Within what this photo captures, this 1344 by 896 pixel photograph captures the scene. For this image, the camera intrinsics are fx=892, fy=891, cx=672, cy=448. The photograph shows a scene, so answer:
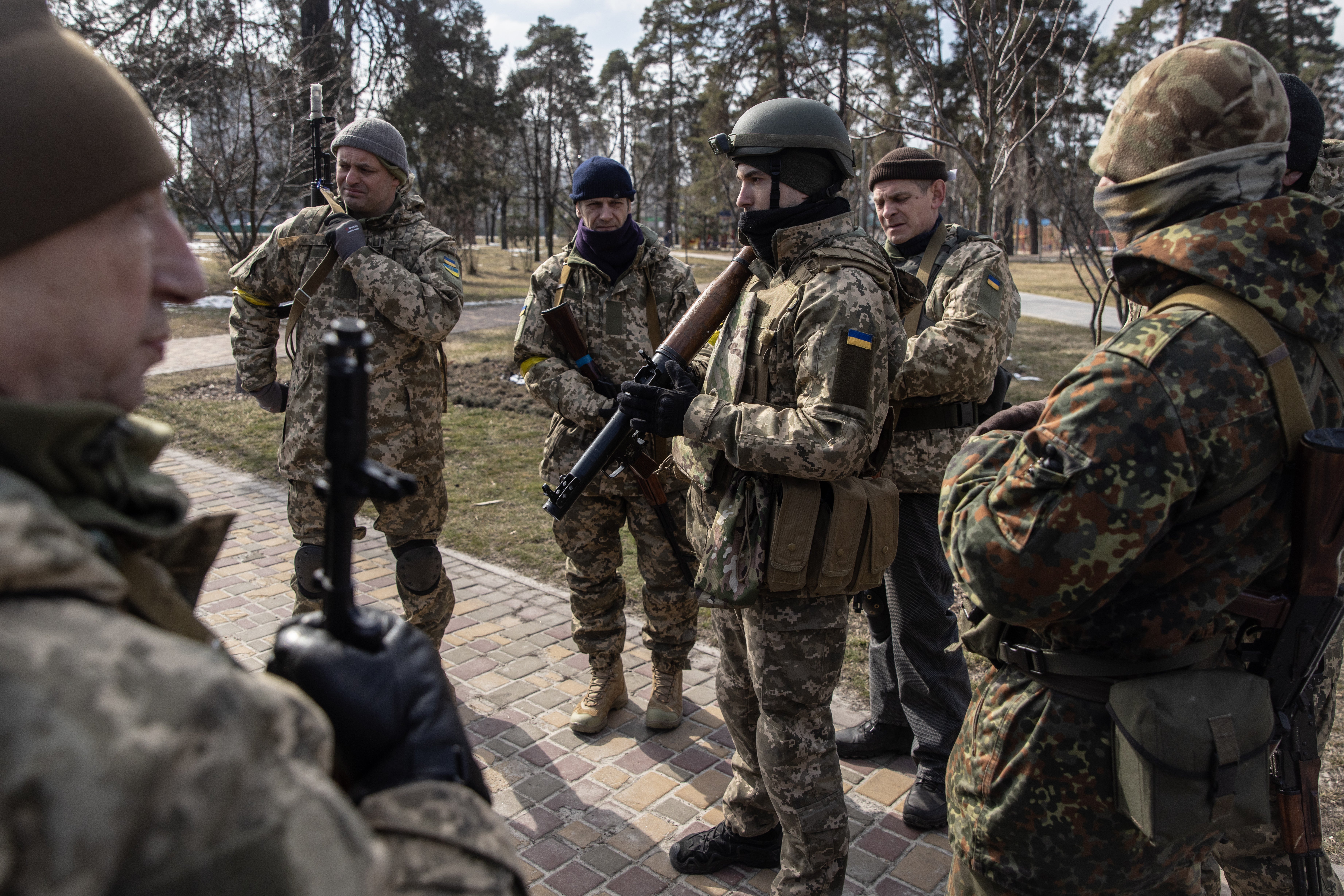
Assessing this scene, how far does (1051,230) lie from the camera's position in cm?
4091

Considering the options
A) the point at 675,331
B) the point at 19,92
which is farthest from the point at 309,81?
the point at 19,92

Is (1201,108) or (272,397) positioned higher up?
(1201,108)

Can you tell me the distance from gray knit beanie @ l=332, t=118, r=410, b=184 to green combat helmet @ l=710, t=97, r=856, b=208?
5.34ft

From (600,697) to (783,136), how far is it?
2.43 meters

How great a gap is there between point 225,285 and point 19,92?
80.2 ft

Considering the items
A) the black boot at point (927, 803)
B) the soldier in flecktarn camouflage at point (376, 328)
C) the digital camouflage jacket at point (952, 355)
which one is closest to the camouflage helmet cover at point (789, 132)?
the digital camouflage jacket at point (952, 355)

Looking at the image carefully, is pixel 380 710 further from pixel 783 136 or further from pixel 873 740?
pixel 873 740

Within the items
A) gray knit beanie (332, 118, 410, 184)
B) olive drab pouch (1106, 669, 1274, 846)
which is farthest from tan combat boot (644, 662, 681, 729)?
gray knit beanie (332, 118, 410, 184)

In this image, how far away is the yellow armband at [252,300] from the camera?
3.95 m

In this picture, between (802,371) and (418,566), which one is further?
(418,566)

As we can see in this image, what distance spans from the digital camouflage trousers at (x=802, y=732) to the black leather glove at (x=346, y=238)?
→ 7.50 ft

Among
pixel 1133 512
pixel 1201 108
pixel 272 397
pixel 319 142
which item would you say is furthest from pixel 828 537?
pixel 319 142

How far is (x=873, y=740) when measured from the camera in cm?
367

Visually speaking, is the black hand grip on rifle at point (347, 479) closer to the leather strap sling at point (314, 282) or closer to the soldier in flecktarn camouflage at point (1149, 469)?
the soldier in flecktarn camouflage at point (1149, 469)
